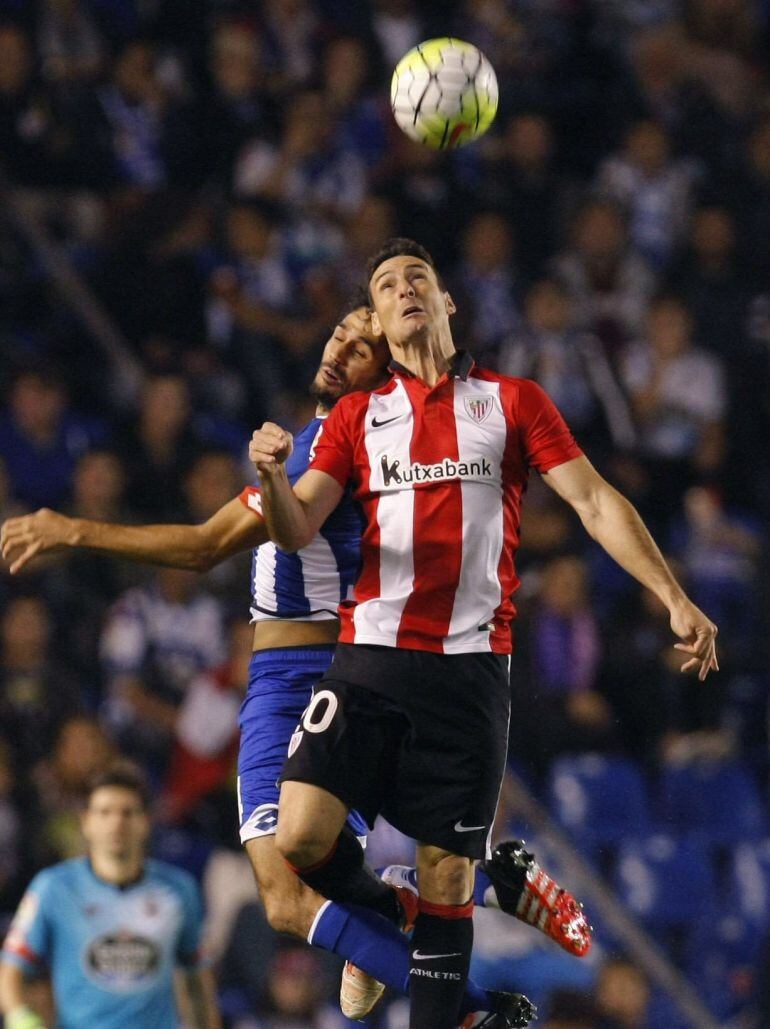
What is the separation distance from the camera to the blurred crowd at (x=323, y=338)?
8570 millimetres

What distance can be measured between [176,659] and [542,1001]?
239 centimetres

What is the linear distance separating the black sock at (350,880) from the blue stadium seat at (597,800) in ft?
11.8

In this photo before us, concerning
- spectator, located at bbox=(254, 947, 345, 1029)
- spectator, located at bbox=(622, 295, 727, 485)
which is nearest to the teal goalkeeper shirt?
spectator, located at bbox=(254, 947, 345, 1029)

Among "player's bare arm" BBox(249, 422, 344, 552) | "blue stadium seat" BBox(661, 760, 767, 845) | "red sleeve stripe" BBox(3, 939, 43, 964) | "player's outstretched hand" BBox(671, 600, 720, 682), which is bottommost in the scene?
"red sleeve stripe" BBox(3, 939, 43, 964)

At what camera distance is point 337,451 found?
525cm

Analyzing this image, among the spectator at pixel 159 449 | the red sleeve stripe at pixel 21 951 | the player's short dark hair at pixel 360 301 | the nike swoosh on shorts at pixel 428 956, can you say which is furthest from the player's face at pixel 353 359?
the spectator at pixel 159 449

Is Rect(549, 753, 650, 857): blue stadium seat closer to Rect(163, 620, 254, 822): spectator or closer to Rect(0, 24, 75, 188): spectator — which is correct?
Rect(163, 620, 254, 822): spectator

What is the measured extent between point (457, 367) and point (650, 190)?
23.1ft

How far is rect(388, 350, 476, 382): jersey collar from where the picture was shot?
534 cm

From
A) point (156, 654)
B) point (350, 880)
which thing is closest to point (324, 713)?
point (350, 880)

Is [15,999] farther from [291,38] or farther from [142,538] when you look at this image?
[291,38]

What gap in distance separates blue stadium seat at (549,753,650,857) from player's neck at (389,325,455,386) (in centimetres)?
398

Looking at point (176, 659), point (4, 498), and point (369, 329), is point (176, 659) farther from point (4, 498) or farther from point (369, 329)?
point (369, 329)

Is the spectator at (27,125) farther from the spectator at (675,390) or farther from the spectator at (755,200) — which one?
the spectator at (755,200)
